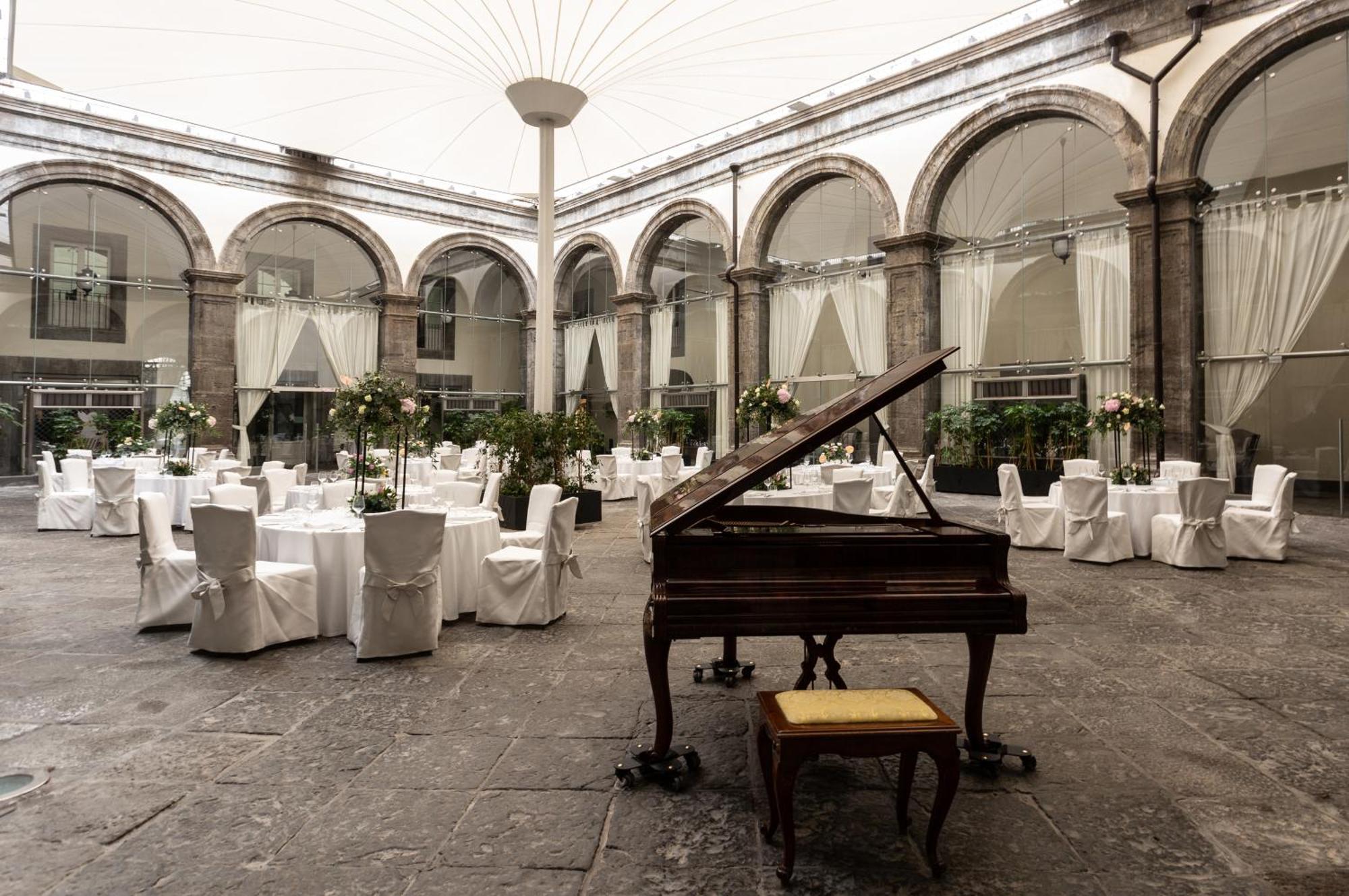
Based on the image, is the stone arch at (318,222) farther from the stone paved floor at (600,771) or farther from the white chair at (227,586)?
the white chair at (227,586)

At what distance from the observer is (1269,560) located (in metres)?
7.19

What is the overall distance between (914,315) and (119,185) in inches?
596

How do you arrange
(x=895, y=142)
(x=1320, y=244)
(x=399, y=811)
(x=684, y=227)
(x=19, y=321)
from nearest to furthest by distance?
(x=399, y=811)
(x=1320, y=244)
(x=895, y=142)
(x=19, y=321)
(x=684, y=227)

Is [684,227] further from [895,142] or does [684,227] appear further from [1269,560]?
[1269,560]

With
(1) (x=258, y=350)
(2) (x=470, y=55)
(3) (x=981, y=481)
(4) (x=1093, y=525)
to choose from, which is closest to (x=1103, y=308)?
(3) (x=981, y=481)

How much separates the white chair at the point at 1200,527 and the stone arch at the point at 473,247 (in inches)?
640

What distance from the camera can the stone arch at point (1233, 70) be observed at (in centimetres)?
927

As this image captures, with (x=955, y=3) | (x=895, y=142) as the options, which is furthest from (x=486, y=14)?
(x=895, y=142)

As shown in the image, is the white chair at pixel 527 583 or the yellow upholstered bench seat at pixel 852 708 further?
the white chair at pixel 527 583

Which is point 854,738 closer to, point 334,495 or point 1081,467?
point 334,495

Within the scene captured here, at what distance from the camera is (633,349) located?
59.2ft

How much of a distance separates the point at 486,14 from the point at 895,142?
723cm

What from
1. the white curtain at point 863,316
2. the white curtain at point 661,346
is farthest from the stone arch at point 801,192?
the white curtain at point 661,346

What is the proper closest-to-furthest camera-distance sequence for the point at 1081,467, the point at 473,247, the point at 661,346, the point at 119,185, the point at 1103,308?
1. the point at 1081,467
2. the point at 1103,308
3. the point at 119,185
4. the point at 661,346
5. the point at 473,247
